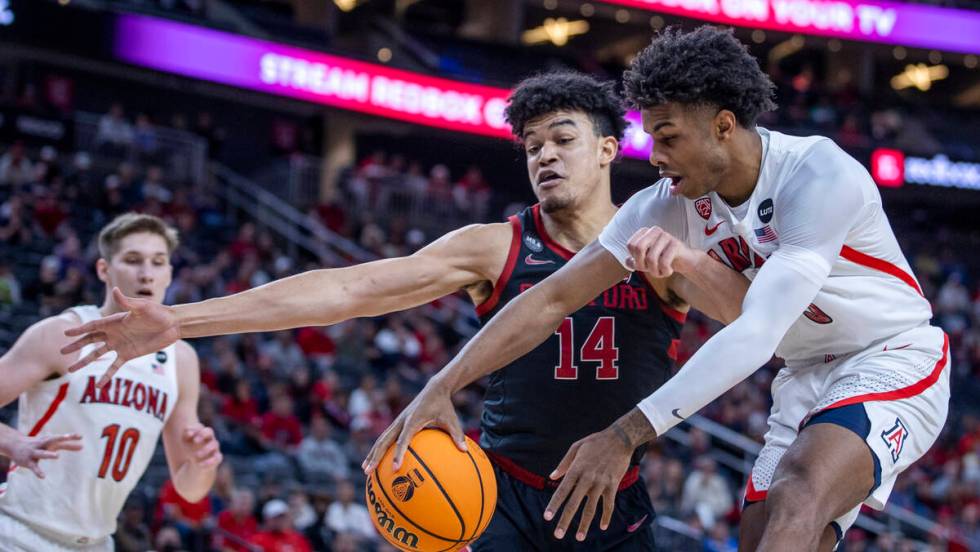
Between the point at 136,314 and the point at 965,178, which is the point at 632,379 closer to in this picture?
the point at 136,314

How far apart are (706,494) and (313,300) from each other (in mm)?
9575

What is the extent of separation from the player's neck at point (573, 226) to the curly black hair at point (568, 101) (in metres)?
0.44

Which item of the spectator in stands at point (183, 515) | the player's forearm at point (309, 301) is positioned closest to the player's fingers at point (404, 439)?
the player's forearm at point (309, 301)

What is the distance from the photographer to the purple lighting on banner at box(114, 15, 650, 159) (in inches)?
782

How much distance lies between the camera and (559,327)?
478cm

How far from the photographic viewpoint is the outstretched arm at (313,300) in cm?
395

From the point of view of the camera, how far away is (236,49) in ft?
67.3

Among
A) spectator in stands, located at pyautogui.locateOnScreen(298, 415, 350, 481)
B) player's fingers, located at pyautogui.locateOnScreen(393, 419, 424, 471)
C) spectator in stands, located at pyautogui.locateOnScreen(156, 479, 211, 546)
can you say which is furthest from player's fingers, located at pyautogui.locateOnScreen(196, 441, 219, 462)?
spectator in stands, located at pyautogui.locateOnScreen(298, 415, 350, 481)

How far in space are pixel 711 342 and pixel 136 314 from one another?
74.0 inches

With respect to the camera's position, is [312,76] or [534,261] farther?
[312,76]

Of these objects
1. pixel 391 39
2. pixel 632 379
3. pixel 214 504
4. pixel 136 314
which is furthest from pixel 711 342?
pixel 391 39

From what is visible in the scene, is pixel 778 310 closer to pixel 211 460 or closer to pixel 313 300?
pixel 313 300

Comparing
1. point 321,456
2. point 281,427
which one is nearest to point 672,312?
point 321,456

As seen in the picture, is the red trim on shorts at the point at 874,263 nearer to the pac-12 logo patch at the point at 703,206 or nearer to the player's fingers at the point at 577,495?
the pac-12 logo patch at the point at 703,206
